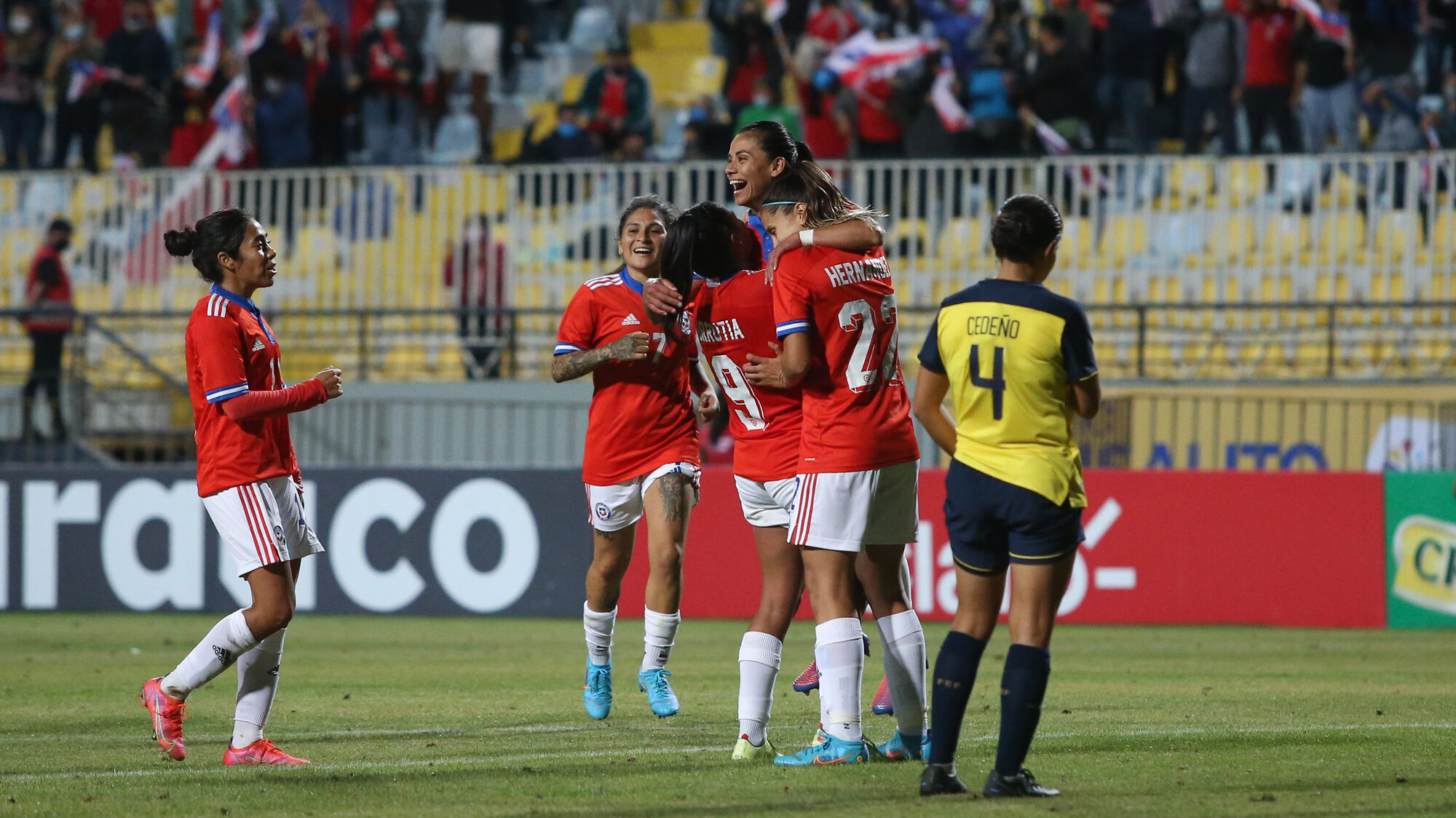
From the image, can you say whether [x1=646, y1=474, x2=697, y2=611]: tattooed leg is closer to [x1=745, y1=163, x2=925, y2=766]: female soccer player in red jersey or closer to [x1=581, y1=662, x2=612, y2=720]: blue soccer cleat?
[x1=581, y1=662, x2=612, y2=720]: blue soccer cleat

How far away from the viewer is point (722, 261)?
290 inches

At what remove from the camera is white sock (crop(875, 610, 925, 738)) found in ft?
21.9

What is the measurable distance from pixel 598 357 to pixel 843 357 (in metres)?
2.23

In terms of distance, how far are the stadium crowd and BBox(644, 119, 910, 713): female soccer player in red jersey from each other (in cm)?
1199

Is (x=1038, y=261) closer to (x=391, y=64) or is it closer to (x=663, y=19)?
(x=391, y=64)

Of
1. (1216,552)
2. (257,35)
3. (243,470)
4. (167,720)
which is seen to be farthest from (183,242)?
(257,35)

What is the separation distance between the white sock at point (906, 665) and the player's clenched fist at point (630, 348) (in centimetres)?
217

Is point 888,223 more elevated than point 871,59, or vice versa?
point 871,59

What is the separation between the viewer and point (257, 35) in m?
23.2

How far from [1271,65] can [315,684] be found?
489 inches

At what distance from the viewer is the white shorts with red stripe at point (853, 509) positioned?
257 inches

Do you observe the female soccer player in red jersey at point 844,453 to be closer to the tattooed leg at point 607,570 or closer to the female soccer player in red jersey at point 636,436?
the female soccer player in red jersey at point 636,436

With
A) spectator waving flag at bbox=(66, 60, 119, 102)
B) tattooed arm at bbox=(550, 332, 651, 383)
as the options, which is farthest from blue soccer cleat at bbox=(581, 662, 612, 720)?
spectator waving flag at bbox=(66, 60, 119, 102)

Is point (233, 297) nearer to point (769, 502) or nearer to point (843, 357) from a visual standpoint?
point (769, 502)
